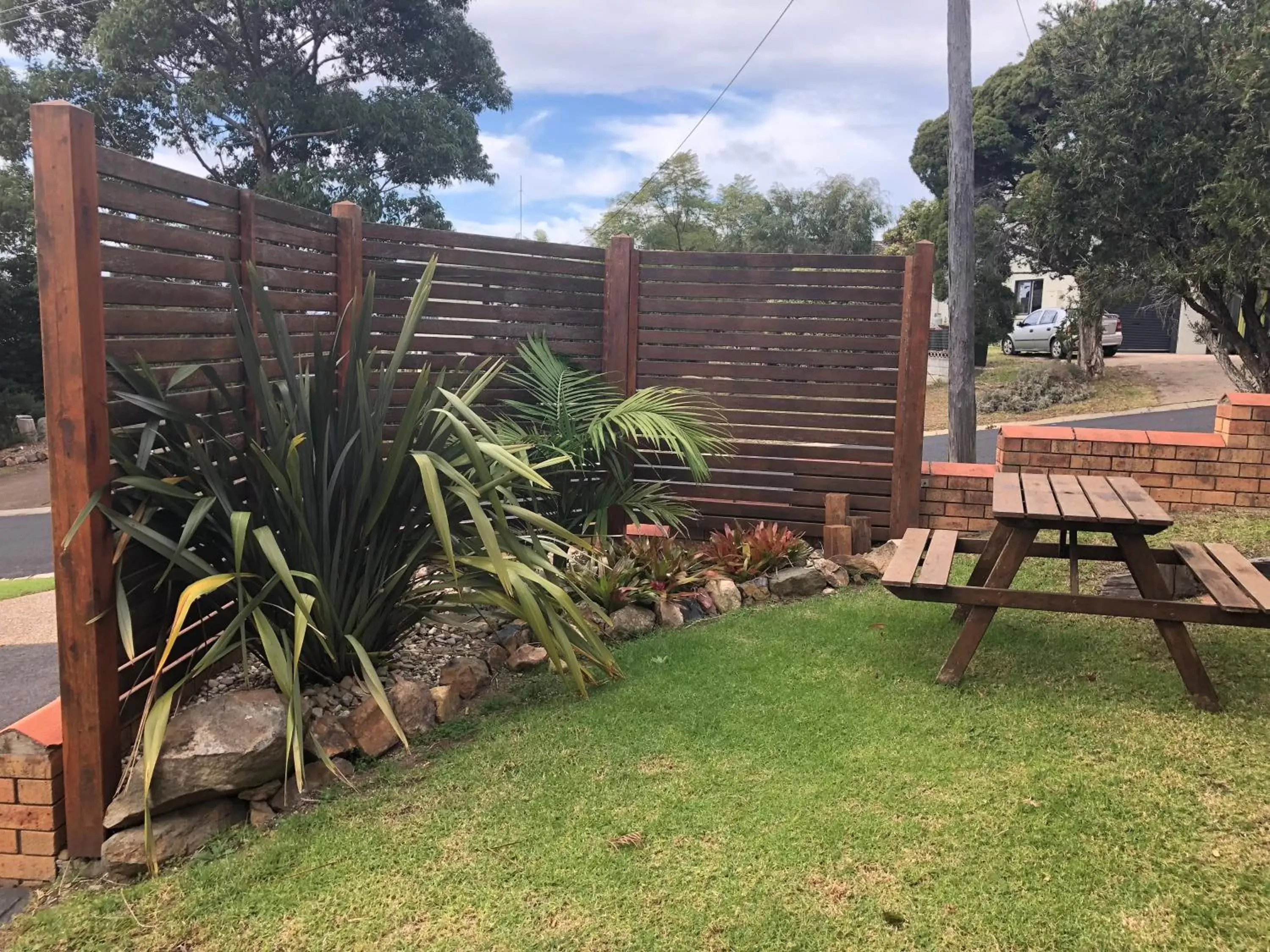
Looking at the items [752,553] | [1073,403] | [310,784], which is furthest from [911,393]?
[1073,403]

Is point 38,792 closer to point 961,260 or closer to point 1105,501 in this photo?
point 1105,501

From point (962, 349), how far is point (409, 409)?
5.90 metres

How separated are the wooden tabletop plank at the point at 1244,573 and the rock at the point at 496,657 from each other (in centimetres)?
269

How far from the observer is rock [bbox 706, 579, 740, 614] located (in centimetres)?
454

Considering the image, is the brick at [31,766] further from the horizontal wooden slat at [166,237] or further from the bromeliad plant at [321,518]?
the horizontal wooden slat at [166,237]

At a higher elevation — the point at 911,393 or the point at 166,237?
the point at 166,237

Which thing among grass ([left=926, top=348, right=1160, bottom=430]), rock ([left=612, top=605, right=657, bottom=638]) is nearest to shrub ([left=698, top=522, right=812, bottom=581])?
rock ([left=612, top=605, right=657, bottom=638])

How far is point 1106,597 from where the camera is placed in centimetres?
343

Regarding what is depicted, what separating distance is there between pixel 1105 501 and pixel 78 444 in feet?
11.3

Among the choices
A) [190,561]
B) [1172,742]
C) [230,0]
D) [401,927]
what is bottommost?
[401,927]

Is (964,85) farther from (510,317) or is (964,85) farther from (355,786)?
(355,786)

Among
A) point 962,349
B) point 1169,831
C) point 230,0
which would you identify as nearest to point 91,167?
point 1169,831

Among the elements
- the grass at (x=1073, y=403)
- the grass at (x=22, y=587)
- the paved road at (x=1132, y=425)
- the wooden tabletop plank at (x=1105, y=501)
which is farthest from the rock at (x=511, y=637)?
the grass at (x=1073, y=403)

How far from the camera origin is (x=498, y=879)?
242 cm
